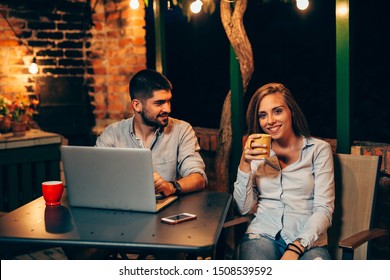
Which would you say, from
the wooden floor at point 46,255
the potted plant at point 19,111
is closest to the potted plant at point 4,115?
the potted plant at point 19,111

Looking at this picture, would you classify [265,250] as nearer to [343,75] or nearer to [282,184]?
[282,184]

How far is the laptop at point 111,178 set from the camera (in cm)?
220

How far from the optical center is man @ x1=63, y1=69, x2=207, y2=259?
116 inches

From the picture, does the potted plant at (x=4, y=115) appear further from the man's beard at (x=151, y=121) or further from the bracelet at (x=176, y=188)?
the bracelet at (x=176, y=188)

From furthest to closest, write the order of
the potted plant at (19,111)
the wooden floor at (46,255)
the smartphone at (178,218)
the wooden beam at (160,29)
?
the potted plant at (19,111) < the wooden beam at (160,29) < the wooden floor at (46,255) < the smartphone at (178,218)

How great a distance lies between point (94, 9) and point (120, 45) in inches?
19.0

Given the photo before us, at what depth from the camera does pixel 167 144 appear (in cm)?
300

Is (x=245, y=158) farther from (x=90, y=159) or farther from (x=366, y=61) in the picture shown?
(x=366, y=61)

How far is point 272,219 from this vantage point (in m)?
2.63

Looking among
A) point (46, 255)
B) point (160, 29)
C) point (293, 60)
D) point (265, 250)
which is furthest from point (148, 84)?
point (293, 60)

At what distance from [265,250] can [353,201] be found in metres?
0.56

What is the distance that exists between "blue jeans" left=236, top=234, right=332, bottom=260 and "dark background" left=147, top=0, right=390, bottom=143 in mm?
1546

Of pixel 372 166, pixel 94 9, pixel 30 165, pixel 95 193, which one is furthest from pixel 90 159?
pixel 94 9

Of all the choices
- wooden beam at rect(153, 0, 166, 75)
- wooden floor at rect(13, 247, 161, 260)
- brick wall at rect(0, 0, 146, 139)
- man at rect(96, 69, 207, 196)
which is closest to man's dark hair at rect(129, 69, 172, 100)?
man at rect(96, 69, 207, 196)
